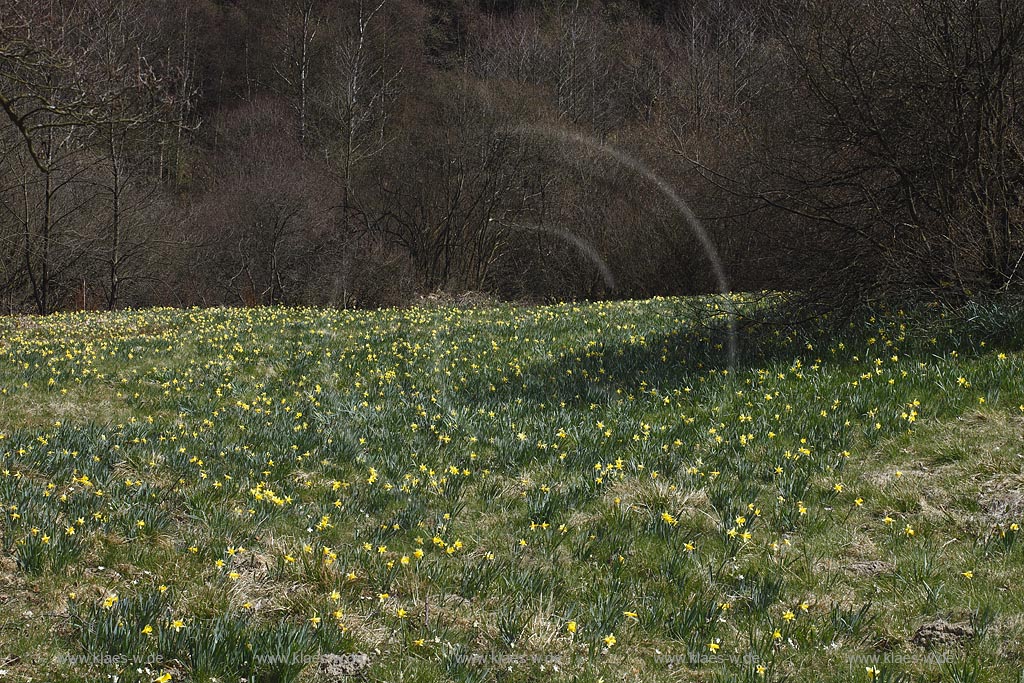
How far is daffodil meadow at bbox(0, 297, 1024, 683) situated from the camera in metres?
3.04

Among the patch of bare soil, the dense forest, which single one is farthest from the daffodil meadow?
the dense forest

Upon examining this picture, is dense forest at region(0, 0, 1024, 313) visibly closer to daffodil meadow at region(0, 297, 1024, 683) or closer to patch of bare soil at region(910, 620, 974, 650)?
daffodil meadow at region(0, 297, 1024, 683)

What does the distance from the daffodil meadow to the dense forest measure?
2.55 meters

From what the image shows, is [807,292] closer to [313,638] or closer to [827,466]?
[827,466]

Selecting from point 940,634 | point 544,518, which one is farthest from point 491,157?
point 940,634

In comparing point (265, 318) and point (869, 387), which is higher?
point (869, 387)

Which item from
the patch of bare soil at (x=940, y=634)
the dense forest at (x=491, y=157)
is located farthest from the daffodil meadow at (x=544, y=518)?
the dense forest at (x=491, y=157)

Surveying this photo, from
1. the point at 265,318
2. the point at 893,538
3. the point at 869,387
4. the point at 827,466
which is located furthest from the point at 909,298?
the point at 265,318

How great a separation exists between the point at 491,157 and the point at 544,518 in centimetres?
2459

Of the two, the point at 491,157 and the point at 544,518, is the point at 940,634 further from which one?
the point at 491,157

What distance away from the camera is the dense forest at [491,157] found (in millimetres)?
8977

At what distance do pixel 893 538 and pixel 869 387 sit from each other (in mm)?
2282

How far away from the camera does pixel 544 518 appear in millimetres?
4570

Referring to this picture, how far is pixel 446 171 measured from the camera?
2817 cm
